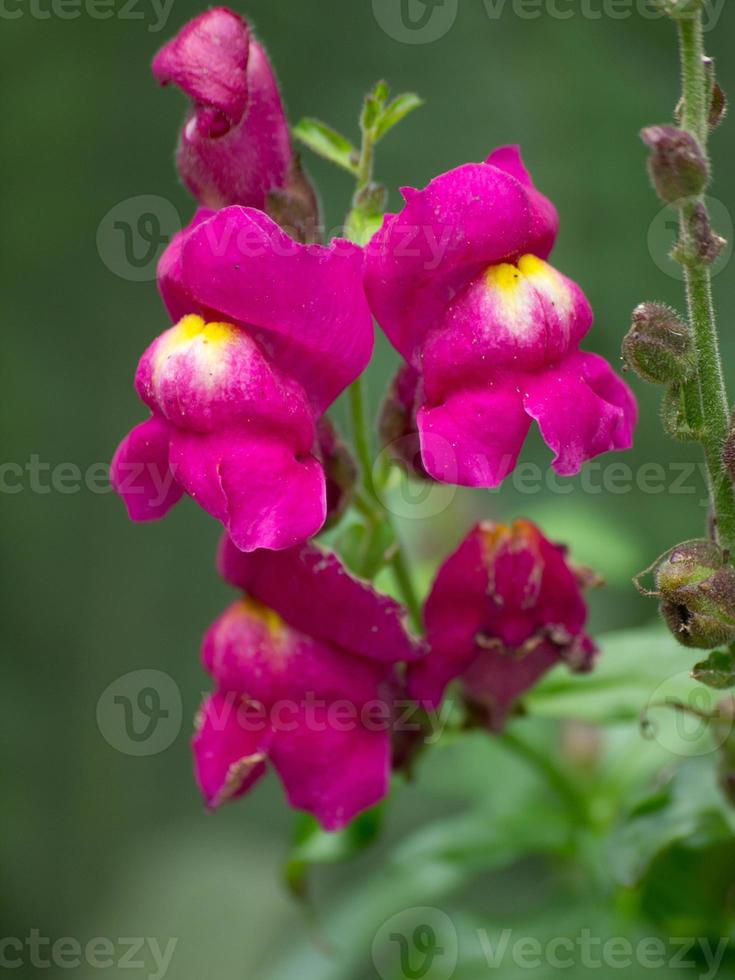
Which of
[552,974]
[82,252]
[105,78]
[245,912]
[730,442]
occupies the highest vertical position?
[105,78]

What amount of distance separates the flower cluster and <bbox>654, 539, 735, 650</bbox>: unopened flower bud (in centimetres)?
8

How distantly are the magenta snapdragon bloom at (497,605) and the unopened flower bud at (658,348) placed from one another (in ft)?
0.63

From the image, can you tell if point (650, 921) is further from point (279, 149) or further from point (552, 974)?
point (279, 149)

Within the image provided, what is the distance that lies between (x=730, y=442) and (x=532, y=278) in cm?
14

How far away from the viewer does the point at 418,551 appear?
1.32 metres

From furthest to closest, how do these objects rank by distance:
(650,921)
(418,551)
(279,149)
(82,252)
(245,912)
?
(82,252) → (245,912) → (418,551) → (650,921) → (279,149)

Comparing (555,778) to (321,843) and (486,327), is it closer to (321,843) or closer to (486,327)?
(321,843)

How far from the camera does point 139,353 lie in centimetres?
186

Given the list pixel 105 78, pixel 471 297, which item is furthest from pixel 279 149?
pixel 105 78
